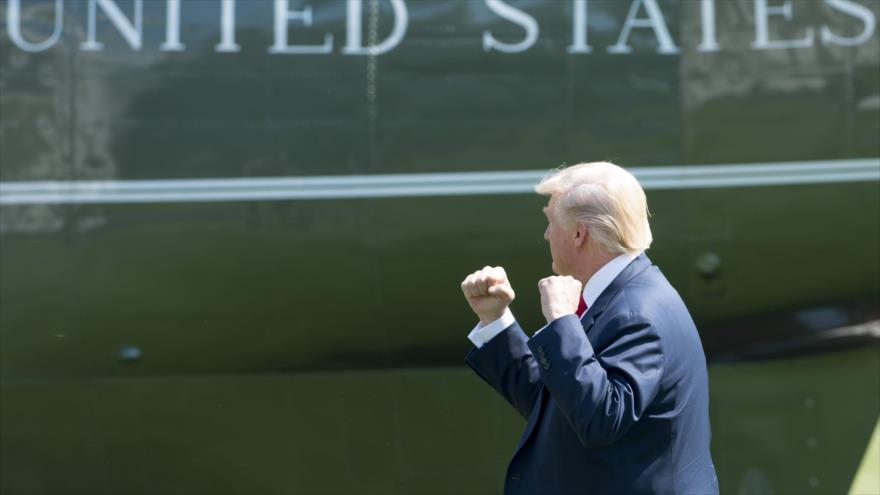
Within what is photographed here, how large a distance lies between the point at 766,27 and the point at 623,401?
170 cm

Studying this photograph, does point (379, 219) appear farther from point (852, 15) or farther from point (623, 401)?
point (852, 15)

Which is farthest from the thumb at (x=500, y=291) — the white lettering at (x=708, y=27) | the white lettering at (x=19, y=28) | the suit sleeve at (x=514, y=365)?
the white lettering at (x=19, y=28)

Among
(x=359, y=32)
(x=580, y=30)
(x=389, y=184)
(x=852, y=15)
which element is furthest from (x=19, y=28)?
(x=852, y=15)

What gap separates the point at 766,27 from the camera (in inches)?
117

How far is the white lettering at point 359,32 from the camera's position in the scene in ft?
9.67

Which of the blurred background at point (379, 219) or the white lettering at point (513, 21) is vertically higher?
the white lettering at point (513, 21)

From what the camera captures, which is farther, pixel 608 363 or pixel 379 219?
pixel 379 219

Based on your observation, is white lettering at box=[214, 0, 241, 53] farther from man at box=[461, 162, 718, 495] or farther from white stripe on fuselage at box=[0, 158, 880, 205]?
man at box=[461, 162, 718, 495]

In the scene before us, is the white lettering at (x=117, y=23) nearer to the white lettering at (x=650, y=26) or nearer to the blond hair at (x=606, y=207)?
the white lettering at (x=650, y=26)

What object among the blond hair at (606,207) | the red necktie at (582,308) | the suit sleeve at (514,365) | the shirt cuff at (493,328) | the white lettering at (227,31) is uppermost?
the white lettering at (227,31)

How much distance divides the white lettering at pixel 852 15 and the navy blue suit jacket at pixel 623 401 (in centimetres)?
147

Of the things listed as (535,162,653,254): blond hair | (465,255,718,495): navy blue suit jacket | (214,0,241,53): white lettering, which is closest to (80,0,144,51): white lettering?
(214,0,241,53): white lettering

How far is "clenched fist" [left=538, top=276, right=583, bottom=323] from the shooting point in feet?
5.82

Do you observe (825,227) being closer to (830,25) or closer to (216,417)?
(830,25)
